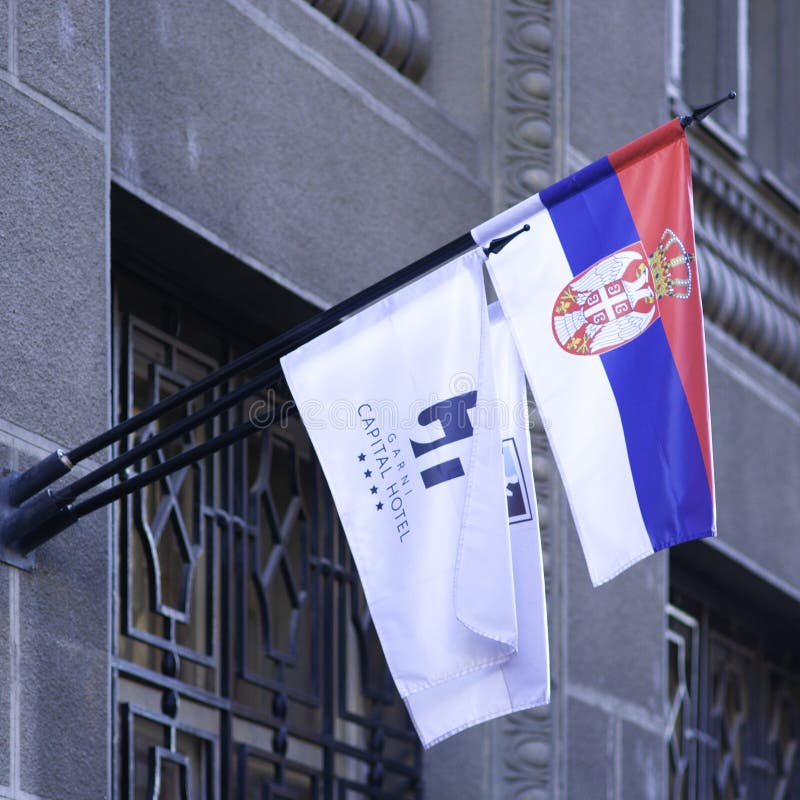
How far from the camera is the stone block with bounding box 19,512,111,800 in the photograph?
251 inches

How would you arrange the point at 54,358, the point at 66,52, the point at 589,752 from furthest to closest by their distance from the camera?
the point at 589,752 → the point at 66,52 → the point at 54,358

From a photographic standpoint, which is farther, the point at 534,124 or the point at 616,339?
the point at 534,124

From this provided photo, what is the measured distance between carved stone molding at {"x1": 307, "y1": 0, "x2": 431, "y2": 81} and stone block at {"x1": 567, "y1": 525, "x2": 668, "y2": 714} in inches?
94.3

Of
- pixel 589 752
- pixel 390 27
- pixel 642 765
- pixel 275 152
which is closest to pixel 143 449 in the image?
pixel 275 152

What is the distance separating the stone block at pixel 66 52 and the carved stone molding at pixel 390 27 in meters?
2.16

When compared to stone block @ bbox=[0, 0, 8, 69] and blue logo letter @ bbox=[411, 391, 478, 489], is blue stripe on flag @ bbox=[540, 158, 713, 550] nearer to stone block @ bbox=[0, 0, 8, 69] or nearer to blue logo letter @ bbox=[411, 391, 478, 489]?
blue logo letter @ bbox=[411, 391, 478, 489]

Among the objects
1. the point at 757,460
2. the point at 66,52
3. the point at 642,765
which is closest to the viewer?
the point at 66,52

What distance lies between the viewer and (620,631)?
1027cm

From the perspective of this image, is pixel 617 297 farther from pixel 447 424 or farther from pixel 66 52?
pixel 66 52

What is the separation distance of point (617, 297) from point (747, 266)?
6.00m

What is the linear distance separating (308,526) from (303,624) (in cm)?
44

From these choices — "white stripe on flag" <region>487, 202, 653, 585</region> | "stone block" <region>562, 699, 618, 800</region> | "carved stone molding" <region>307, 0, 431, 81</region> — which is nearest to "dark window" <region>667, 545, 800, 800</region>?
"stone block" <region>562, 699, 618, 800</region>

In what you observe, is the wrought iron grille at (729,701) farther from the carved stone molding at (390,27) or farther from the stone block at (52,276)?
the stone block at (52,276)

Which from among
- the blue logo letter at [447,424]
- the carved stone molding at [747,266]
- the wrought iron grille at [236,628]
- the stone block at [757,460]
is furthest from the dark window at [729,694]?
the blue logo letter at [447,424]
